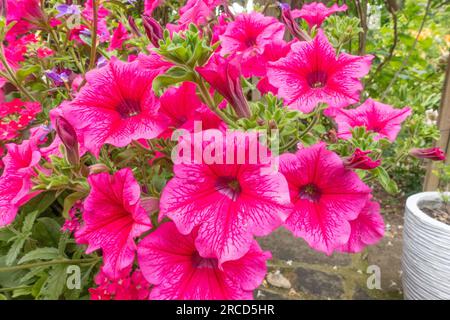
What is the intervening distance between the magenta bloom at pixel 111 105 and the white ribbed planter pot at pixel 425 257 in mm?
1164

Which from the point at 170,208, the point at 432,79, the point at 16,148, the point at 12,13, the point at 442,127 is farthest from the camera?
the point at 432,79

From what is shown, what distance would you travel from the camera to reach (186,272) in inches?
22.0

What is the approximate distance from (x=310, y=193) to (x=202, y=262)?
0.22 m

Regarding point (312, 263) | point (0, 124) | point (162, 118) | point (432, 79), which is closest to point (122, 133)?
point (162, 118)

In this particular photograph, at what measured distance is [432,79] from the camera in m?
2.21

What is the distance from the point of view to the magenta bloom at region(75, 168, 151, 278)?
19.6 inches

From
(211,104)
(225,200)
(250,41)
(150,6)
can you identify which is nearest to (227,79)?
(211,104)

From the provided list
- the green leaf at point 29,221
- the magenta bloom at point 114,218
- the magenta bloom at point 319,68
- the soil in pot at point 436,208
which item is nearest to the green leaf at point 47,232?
the green leaf at point 29,221

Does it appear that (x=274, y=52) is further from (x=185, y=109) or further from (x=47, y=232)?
(x=47, y=232)

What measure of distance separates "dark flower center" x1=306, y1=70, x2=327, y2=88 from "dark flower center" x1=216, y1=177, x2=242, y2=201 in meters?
0.23

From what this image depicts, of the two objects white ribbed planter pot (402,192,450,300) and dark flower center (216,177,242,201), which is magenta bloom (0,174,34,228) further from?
white ribbed planter pot (402,192,450,300)

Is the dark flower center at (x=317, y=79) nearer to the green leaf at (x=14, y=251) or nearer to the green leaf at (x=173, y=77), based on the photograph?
the green leaf at (x=173, y=77)

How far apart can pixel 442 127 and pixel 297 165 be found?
1722mm
